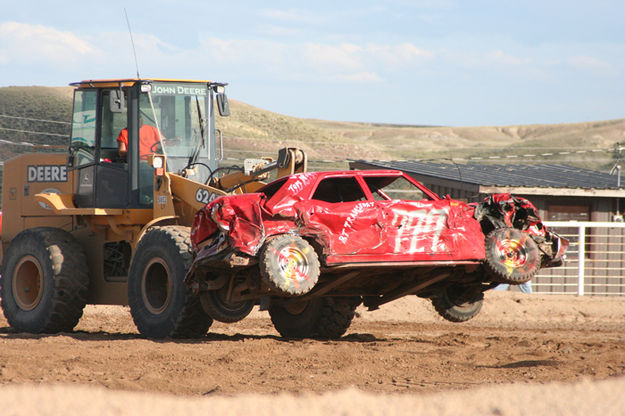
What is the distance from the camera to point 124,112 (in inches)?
502

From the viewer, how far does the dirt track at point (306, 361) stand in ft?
25.8

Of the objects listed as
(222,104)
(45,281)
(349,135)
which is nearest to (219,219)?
(222,104)

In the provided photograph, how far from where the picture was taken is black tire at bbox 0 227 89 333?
1233 centimetres

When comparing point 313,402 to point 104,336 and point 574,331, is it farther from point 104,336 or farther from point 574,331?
point 574,331

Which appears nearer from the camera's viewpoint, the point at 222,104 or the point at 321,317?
the point at 321,317

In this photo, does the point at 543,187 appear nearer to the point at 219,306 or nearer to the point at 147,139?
the point at 147,139

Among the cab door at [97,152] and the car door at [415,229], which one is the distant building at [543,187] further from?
the car door at [415,229]

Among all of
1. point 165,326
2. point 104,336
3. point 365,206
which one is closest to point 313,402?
point 365,206

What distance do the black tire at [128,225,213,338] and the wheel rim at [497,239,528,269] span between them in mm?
3580

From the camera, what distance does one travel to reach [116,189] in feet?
41.9

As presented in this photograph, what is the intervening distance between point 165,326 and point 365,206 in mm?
2889

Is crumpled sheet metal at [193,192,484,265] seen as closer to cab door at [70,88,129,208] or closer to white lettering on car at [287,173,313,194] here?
white lettering on car at [287,173,313,194]

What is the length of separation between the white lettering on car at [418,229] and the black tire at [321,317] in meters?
2.11

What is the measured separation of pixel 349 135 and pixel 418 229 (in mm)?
121318
